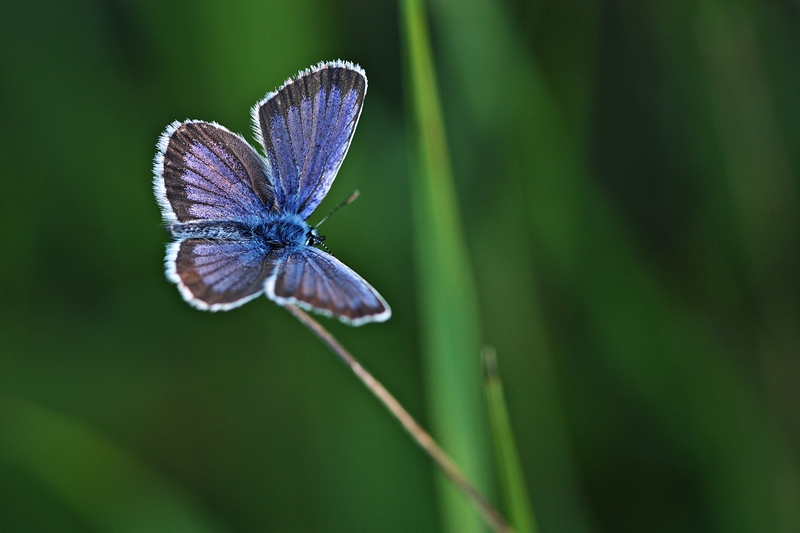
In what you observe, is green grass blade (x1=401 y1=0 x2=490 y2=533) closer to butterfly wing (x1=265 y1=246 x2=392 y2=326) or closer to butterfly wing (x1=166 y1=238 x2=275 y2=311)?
butterfly wing (x1=265 y1=246 x2=392 y2=326)

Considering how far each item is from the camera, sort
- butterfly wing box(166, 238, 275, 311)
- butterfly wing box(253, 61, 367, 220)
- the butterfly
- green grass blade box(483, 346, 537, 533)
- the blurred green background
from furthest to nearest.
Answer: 1. the blurred green background
2. butterfly wing box(253, 61, 367, 220)
3. the butterfly
4. butterfly wing box(166, 238, 275, 311)
5. green grass blade box(483, 346, 537, 533)

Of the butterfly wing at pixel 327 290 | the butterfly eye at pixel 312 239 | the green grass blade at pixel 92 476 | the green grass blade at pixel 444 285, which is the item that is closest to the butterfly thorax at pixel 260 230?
the butterfly eye at pixel 312 239

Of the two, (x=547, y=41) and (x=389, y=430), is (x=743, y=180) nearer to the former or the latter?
(x=547, y=41)

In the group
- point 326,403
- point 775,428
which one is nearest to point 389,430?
point 326,403

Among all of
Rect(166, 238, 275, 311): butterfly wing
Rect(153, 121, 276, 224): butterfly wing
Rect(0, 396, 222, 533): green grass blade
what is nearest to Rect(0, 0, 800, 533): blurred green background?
Rect(0, 396, 222, 533): green grass blade

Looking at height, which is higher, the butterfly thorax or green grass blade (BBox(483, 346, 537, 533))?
the butterfly thorax

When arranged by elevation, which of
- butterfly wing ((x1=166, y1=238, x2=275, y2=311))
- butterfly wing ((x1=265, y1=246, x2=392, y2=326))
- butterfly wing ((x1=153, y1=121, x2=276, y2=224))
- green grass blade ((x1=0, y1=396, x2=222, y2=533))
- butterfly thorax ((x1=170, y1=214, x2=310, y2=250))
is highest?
butterfly wing ((x1=153, y1=121, x2=276, y2=224))
